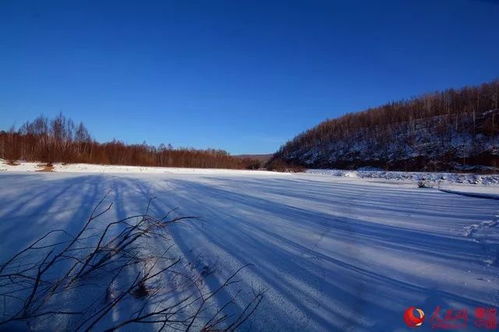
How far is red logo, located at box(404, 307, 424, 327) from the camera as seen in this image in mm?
1377

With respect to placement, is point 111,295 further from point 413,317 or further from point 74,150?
point 74,150

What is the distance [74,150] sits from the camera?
1305 centimetres

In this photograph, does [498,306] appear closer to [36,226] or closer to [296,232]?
[296,232]

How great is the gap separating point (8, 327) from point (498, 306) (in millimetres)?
2380

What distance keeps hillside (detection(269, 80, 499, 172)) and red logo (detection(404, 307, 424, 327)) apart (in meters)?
23.1

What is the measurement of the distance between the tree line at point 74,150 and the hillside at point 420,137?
63.8 ft

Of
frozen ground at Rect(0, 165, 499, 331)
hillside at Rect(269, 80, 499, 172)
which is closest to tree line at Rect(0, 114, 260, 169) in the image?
frozen ground at Rect(0, 165, 499, 331)

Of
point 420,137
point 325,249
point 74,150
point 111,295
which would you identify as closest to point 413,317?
point 325,249

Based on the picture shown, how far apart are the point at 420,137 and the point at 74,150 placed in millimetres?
28956

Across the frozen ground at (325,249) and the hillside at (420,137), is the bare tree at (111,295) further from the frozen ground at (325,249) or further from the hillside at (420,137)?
the hillside at (420,137)

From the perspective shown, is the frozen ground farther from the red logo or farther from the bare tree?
the bare tree

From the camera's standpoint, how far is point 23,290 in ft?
4.92

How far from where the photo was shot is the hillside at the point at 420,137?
22766mm

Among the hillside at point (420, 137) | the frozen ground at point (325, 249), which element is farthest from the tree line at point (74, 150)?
the hillside at point (420, 137)
